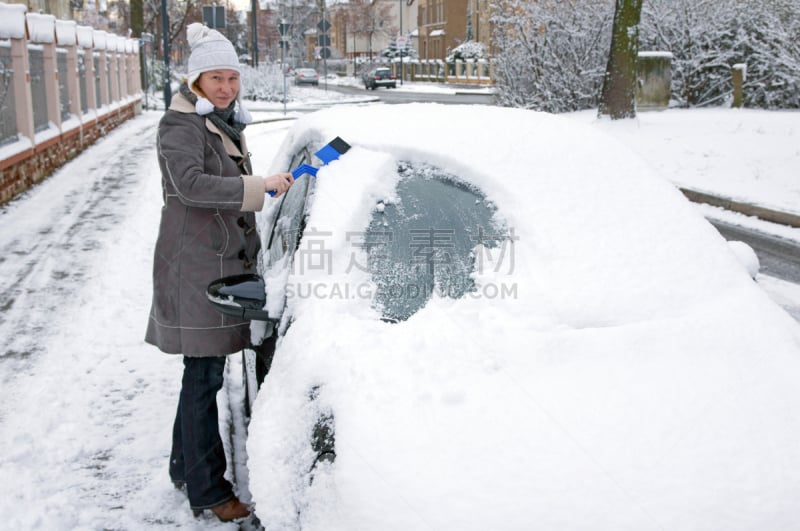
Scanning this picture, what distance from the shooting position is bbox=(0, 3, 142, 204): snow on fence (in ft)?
38.9

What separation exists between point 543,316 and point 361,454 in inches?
29.4

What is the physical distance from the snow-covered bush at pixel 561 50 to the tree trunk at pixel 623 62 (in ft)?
9.81

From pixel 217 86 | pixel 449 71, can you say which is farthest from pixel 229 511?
pixel 449 71

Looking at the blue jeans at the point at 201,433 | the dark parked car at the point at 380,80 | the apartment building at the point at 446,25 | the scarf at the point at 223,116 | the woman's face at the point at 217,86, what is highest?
the apartment building at the point at 446,25

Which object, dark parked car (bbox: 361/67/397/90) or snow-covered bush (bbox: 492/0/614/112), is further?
dark parked car (bbox: 361/67/397/90)

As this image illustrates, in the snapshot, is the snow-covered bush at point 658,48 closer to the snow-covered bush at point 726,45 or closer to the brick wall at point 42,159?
the snow-covered bush at point 726,45

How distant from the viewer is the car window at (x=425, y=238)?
2570 mm

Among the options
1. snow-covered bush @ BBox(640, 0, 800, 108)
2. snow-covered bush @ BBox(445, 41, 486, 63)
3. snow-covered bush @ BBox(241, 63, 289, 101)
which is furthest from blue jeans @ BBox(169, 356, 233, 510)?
snow-covered bush @ BBox(445, 41, 486, 63)

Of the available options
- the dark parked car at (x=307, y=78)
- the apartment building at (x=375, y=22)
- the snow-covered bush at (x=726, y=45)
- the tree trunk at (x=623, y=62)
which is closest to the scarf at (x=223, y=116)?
the tree trunk at (x=623, y=62)

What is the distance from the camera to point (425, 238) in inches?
107

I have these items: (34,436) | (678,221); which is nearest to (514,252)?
(678,221)

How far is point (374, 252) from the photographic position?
268 centimetres

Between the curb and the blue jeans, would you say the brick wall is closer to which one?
the blue jeans

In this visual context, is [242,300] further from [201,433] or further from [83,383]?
[83,383]
